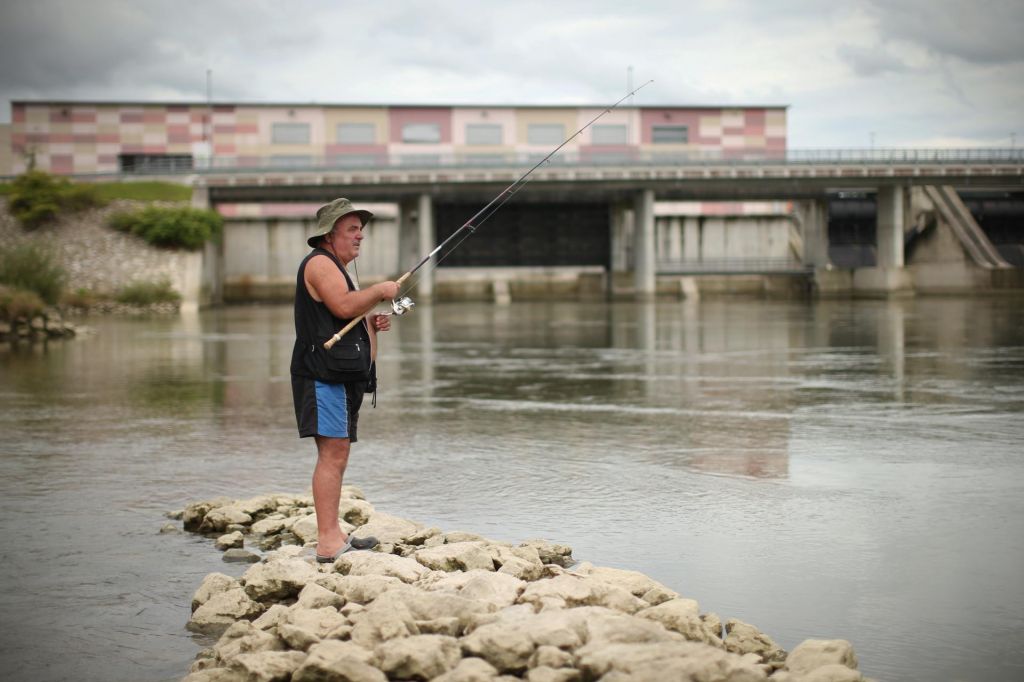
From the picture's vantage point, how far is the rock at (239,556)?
7516mm

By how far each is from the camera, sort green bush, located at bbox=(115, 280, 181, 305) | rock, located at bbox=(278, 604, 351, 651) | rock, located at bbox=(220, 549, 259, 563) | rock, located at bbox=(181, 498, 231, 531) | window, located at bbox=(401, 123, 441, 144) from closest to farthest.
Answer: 1. rock, located at bbox=(278, 604, 351, 651)
2. rock, located at bbox=(220, 549, 259, 563)
3. rock, located at bbox=(181, 498, 231, 531)
4. green bush, located at bbox=(115, 280, 181, 305)
5. window, located at bbox=(401, 123, 441, 144)

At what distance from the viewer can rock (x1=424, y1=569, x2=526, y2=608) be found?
5.78 metres

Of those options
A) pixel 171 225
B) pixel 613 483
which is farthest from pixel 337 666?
pixel 171 225

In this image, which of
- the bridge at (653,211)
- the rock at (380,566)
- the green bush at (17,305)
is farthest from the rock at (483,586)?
the bridge at (653,211)

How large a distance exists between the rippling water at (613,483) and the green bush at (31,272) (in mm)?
16568

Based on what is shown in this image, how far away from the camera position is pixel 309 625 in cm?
546

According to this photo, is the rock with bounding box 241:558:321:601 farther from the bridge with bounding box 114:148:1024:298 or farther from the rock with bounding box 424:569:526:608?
the bridge with bounding box 114:148:1024:298

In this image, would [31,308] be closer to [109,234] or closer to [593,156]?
[109,234]

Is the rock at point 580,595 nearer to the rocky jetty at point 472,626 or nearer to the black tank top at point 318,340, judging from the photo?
the rocky jetty at point 472,626

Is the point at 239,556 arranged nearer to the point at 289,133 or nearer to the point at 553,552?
the point at 553,552

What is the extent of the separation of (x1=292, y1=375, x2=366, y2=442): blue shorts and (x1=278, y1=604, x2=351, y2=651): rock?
1.53 m

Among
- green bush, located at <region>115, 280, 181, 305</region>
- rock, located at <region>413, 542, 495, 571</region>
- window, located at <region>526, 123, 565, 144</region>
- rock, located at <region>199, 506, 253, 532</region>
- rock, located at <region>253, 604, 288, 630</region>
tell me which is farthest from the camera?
window, located at <region>526, 123, 565, 144</region>

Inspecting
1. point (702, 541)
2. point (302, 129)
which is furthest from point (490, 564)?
point (302, 129)

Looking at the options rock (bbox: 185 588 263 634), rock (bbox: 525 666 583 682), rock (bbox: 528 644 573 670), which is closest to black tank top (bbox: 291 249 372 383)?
rock (bbox: 185 588 263 634)
